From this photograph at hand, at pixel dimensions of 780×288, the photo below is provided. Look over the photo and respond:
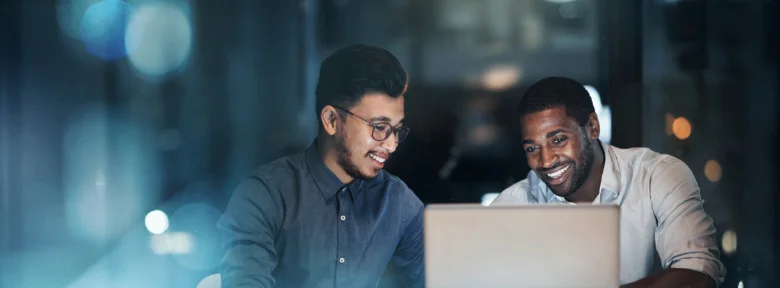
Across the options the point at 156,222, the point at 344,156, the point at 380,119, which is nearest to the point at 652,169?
the point at 380,119

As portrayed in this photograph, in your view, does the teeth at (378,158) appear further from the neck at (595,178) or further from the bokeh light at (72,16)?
the bokeh light at (72,16)

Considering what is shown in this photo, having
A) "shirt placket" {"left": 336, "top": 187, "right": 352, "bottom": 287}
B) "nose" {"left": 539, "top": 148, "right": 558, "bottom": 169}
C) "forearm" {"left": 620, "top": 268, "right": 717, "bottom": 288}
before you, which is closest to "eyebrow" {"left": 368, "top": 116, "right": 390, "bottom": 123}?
"shirt placket" {"left": 336, "top": 187, "right": 352, "bottom": 287}

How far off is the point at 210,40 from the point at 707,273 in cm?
289

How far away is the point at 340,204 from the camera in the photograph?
3.49 metres

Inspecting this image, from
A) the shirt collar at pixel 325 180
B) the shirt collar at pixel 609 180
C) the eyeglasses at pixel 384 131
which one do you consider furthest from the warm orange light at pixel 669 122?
the shirt collar at pixel 325 180

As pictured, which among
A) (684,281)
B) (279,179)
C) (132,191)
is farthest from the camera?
(132,191)

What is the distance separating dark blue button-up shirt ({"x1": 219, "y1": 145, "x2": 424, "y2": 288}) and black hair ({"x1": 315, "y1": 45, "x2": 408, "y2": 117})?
32cm

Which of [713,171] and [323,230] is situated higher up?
[713,171]

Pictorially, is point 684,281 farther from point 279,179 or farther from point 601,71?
point 279,179

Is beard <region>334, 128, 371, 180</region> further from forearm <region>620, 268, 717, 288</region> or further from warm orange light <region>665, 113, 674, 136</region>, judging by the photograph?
warm orange light <region>665, 113, 674, 136</region>

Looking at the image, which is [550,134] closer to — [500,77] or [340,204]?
[500,77]

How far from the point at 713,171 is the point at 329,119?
2.11 metres

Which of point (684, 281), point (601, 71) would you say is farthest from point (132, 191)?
point (684, 281)

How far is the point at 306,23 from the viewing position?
12.0ft
